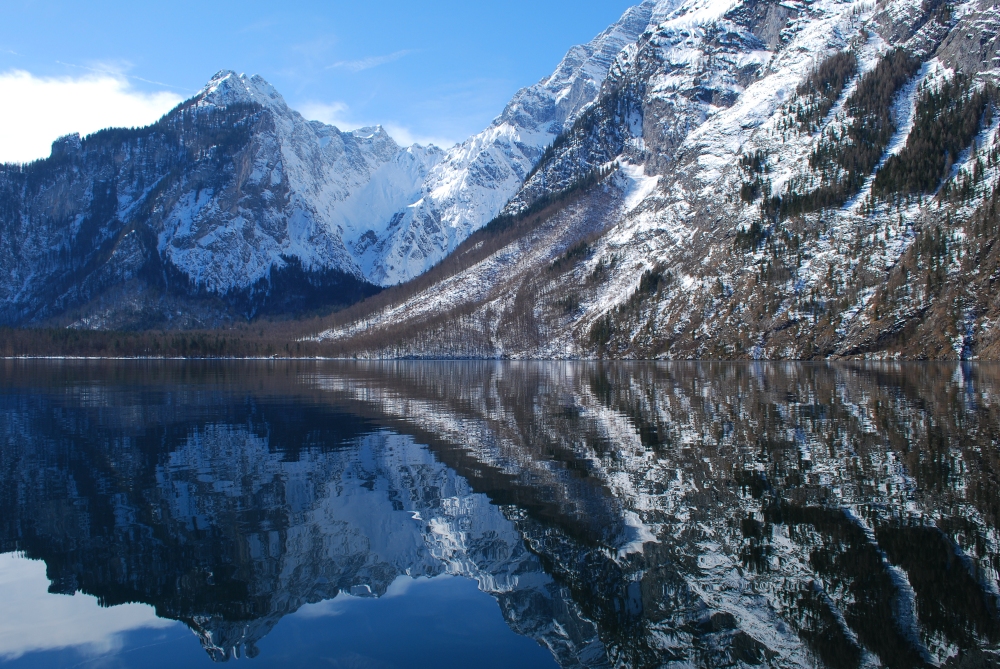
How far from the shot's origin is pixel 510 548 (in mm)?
20203

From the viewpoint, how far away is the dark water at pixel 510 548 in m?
14.4

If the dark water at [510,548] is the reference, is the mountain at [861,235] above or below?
above

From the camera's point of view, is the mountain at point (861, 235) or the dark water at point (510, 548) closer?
the dark water at point (510, 548)

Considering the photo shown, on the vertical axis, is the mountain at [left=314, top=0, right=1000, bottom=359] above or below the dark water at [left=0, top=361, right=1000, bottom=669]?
above

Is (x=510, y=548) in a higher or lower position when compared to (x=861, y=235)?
lower

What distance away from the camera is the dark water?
47.4 feet

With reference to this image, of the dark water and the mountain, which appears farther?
the mountain

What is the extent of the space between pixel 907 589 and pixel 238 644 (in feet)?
50.3

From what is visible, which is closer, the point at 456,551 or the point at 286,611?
the point at 286,611

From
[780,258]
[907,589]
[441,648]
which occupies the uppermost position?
[780,258]

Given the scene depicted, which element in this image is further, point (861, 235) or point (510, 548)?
point (861, 235)

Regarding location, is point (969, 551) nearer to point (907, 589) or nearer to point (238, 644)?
point (907, 589)

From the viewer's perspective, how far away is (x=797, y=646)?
13.8 meters

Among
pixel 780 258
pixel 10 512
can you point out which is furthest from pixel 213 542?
pixel 780 258
